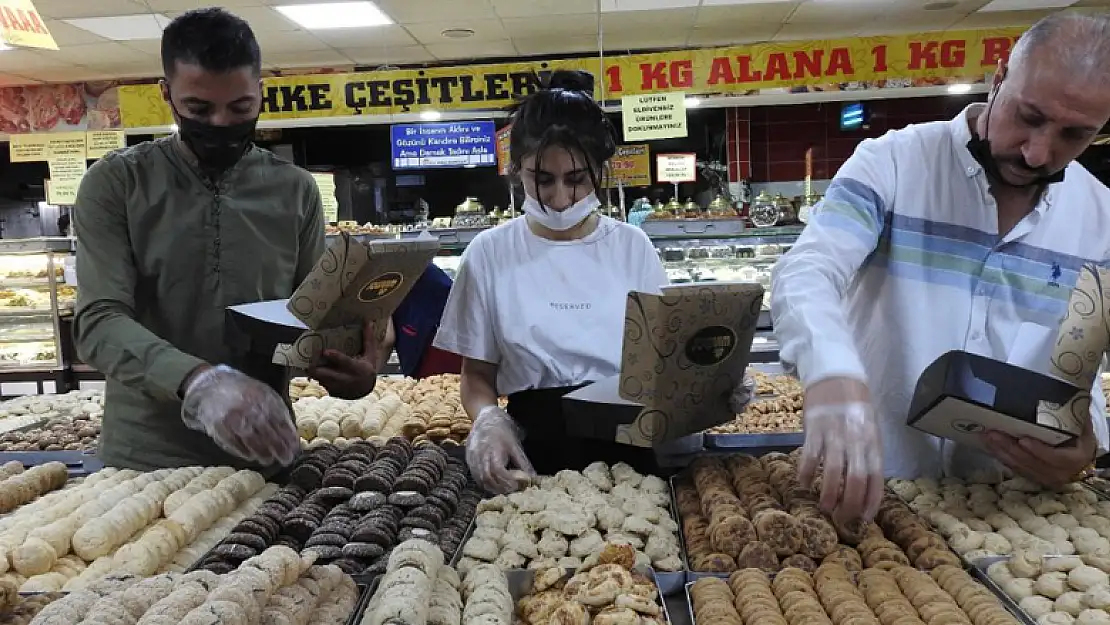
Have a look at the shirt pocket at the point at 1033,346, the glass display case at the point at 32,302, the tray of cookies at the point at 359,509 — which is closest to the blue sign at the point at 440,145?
the glass display case at the point at 32,302

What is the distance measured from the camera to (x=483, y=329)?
239 centimetres

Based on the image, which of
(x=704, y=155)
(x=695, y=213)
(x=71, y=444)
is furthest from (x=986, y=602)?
(x=704, y=155)

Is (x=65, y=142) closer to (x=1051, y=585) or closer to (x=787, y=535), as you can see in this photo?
(x=787, y=535)

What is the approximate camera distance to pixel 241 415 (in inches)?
66.9

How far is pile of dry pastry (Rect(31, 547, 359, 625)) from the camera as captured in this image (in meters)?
1.17

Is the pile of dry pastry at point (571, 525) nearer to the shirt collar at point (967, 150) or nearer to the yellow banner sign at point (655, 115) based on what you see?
the shirt collar at point (967, 150)

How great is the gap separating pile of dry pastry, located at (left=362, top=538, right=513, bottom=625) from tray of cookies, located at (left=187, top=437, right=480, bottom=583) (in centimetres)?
14

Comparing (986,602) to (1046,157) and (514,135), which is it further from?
(514,135)

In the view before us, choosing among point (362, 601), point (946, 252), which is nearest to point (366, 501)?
point (362, 601)

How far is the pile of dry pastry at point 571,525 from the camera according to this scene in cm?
154

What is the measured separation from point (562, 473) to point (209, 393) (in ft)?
2.66

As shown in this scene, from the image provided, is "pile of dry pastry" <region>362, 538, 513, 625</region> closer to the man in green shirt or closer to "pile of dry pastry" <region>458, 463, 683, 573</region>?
"pile of dry pastry" <region>458, 463, 683, 573</region>

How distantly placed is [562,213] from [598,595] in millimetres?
1266

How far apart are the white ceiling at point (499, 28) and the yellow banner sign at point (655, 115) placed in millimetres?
1561
